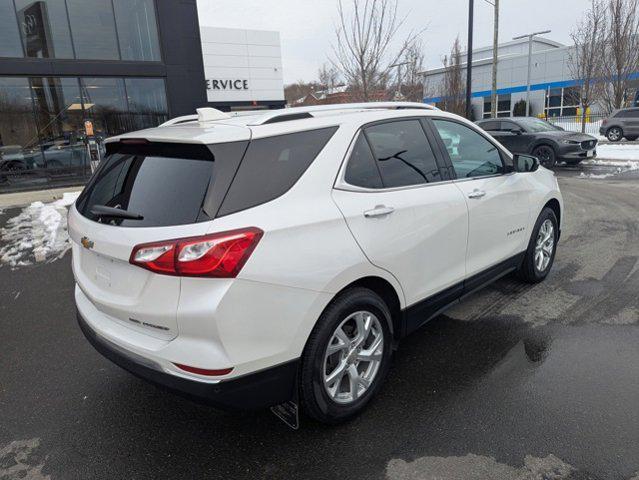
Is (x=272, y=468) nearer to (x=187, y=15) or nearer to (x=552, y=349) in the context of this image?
(x=552, y=349)

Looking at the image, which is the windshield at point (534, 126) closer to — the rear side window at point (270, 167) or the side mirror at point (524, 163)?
the side mirror at point (524, 163)

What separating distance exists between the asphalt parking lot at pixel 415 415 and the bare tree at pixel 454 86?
22.3m

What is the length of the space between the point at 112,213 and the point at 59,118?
15.3 m

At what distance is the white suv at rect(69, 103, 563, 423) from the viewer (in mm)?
2135

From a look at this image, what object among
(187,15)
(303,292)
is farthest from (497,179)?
(187,15)

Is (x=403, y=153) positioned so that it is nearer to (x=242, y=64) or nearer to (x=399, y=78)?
(x=399, y=78)

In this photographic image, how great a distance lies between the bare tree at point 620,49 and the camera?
21.2 meters

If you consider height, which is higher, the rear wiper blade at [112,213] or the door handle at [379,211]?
the rear wiper blade at [112,213]

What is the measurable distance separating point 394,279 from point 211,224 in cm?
122

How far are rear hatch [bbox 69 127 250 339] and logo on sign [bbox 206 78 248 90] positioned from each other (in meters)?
25.2

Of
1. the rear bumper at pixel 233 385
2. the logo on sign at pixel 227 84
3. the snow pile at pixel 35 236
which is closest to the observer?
the rear bumper at pixel 233 385

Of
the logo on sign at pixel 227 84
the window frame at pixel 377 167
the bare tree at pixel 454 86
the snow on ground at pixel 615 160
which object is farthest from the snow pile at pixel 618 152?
the logo on sign at pixel 227 84

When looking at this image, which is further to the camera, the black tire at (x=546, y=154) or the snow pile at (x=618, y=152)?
the snow pile at (x=618, y=152)

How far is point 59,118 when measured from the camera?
15312mm
